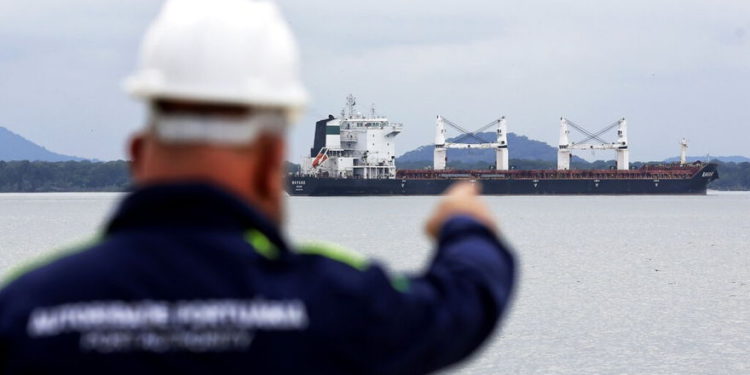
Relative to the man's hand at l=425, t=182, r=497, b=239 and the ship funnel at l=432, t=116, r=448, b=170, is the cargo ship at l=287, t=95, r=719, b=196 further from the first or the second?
the man's hand at l=425, t=182, r=497, b=239

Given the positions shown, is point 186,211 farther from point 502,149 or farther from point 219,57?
point 502,149

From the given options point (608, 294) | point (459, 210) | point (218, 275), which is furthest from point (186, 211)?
point (608, 294)

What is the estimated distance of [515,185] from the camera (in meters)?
93.3

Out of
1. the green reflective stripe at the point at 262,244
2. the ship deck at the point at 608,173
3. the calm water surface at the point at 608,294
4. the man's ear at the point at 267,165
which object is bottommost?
the calm water surface at the point at 608,294

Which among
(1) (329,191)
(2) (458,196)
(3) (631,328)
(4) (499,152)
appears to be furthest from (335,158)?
(2) (458,196)

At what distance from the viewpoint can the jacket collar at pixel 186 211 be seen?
1.28 metres

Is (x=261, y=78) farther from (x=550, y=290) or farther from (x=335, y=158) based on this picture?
(x=335, y=158)

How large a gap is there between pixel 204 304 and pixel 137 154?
0.87 feet

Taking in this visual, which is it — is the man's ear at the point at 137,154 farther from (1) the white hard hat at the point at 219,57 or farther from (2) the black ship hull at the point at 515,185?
(2) the black ship hull at the point at 515,185

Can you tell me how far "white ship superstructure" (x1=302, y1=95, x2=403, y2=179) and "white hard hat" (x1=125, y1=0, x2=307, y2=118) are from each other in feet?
271

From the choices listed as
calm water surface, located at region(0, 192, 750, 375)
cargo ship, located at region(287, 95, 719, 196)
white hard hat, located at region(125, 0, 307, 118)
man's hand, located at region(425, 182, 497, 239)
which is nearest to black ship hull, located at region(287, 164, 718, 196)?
cargo ship, located at region(287, 95, 719, 196)

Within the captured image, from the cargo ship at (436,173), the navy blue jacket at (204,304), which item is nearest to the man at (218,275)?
the navy blue jacket at (204,304)

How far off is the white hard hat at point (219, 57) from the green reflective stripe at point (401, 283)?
0.78 feet

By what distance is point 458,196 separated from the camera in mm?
1479
